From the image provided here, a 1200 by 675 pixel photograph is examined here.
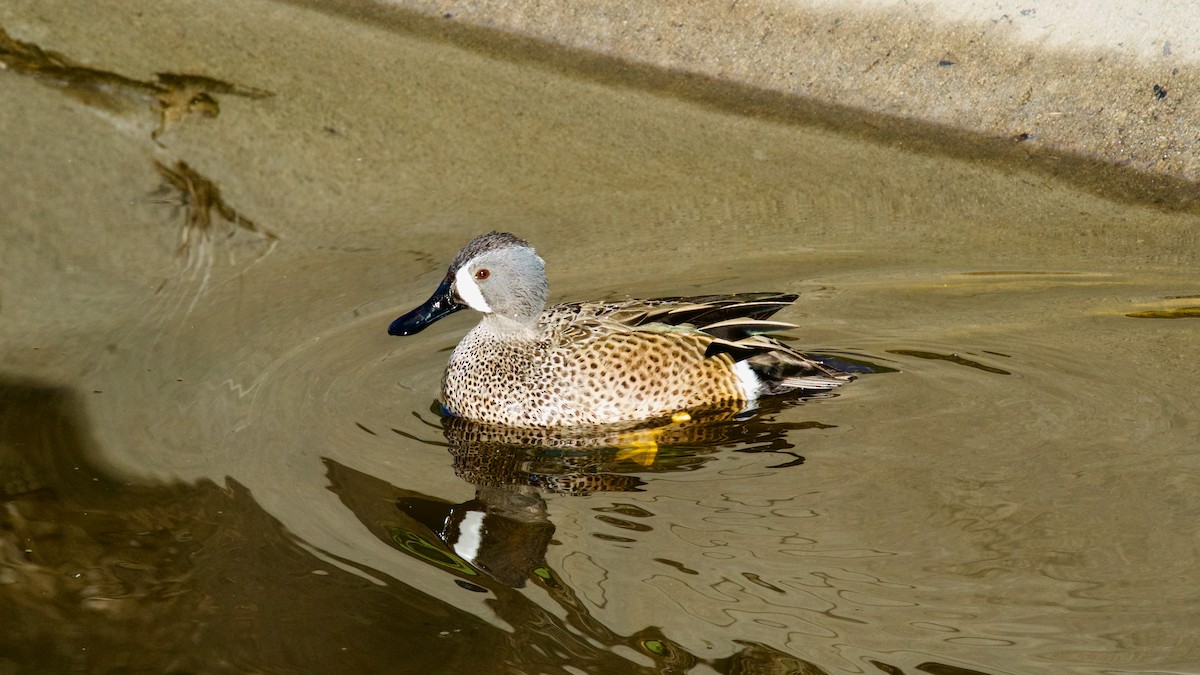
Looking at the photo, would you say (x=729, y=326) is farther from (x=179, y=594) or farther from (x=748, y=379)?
(x=179, y=594)

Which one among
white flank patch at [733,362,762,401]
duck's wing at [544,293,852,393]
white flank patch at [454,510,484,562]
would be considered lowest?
white flank patch at [454,510,484,562]

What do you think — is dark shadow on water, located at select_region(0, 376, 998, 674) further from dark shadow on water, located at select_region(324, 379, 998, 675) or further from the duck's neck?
the duck's neck

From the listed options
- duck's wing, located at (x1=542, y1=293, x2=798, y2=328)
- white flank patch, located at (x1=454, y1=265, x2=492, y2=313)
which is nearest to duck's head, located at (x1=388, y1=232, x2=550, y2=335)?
white flank patch, located at (x1=454, y1=265, x2=492, y2=313)

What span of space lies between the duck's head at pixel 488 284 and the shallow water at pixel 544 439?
1.26 ft

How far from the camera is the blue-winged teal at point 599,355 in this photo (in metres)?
5.71

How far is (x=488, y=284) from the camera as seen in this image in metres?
5.84

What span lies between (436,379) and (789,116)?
10.4ft

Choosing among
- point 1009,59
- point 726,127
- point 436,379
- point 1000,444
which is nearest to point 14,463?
point 436,379

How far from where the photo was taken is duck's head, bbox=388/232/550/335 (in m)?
5.79

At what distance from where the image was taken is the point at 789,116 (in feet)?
26.7

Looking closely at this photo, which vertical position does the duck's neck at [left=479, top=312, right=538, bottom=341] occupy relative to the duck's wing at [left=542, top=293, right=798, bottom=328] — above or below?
below

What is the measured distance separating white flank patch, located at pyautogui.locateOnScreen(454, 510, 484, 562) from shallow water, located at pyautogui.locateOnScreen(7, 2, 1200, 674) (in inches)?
0.6

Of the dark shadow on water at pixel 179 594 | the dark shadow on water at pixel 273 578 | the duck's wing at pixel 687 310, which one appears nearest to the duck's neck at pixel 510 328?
the duck's wing at pixel 687 310

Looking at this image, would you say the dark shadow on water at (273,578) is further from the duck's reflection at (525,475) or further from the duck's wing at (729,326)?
the duck's wing at (729,326)
